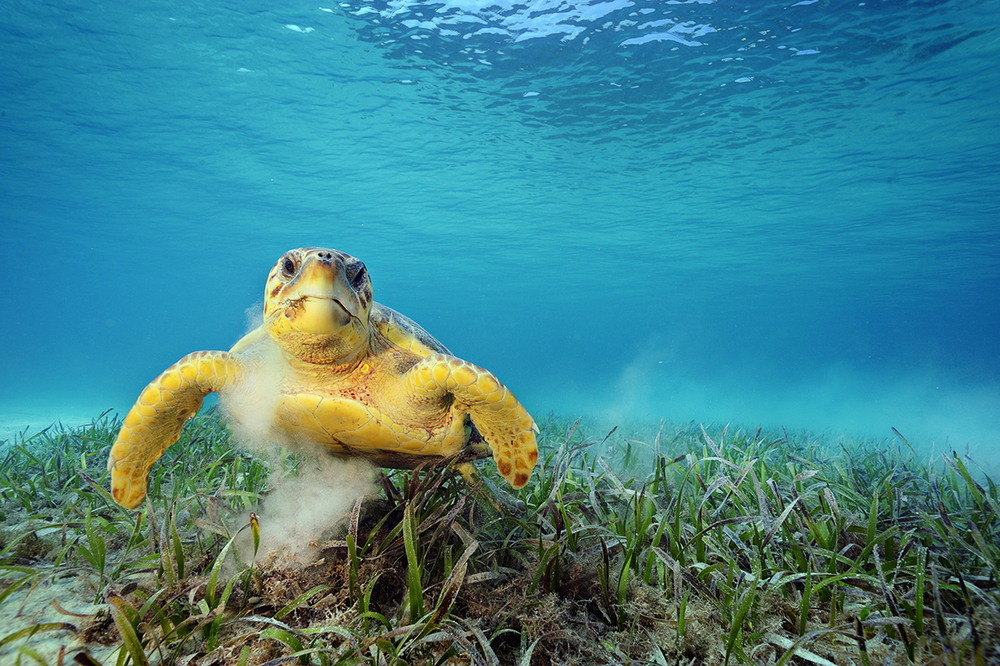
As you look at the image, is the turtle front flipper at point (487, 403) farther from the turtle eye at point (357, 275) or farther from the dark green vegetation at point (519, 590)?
the turtle eye at point (357, 275)

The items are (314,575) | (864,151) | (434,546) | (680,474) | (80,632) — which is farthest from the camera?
(864,151)

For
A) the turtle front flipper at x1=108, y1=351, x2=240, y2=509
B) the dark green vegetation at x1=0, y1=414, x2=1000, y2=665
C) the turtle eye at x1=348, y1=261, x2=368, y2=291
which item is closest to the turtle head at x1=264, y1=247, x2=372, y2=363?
the turtle eye at x1=348, y1=261, x2=368, y2=291

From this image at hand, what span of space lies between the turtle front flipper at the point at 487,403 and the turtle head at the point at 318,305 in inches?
16.9

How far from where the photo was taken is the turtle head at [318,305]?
239cm

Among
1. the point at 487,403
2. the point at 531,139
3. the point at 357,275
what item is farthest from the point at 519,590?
the point at 531,139

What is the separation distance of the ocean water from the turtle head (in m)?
0.46

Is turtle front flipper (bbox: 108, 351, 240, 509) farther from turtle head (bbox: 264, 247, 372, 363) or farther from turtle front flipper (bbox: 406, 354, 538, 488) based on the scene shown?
turtle front flipper (bbox: 406, 354, 538, 488)

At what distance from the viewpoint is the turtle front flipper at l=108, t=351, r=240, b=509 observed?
2535 mm

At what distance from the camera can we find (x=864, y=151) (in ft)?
47.4

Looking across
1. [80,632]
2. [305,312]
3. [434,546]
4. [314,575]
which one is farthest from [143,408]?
[434,546]

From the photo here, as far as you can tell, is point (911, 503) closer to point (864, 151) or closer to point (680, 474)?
point (680, 474)

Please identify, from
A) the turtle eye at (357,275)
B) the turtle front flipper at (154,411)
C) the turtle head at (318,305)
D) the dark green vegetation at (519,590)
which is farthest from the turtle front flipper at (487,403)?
the turtle front flipper at (154,411)

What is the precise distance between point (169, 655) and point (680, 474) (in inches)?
119

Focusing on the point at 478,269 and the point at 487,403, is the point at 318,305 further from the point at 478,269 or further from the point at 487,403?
the point at 478,269
